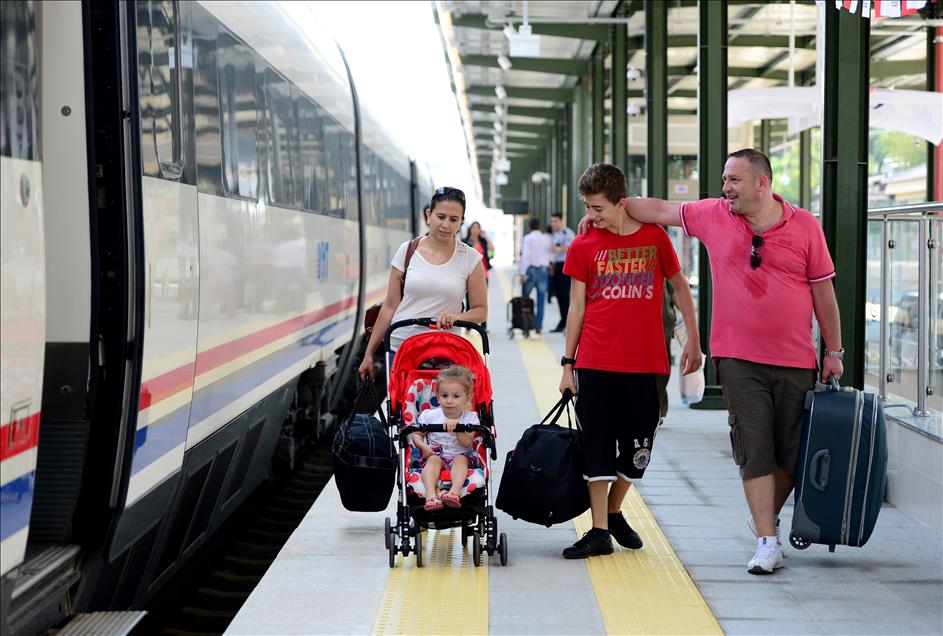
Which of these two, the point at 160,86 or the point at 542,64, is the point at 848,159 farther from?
the point at 542,64

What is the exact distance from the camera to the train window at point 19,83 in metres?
3.40

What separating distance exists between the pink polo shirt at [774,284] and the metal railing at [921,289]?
1442mm

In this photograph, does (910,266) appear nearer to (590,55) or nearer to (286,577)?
(286,577)

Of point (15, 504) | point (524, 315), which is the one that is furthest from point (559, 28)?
point (15, 504)

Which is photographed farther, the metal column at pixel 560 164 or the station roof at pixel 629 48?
the metal column at pixel 560 164

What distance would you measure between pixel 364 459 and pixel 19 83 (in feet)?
9.08

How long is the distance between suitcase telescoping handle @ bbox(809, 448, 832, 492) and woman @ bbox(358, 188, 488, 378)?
159 cm

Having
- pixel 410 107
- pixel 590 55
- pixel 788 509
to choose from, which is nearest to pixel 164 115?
pixel 788 509

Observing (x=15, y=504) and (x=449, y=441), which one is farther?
(x=449, y=441)

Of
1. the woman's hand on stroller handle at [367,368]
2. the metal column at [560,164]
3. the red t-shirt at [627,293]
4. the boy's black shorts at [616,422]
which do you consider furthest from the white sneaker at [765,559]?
the metal column at [560,164]

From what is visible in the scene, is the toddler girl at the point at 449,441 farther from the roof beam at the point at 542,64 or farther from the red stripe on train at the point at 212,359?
the roof beam at the point at 542,64

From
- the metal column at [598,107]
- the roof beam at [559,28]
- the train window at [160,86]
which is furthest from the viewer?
the metal column at [598,107]

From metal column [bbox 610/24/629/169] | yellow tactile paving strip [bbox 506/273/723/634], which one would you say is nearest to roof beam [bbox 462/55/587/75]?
metal column [bbox 610/24/629/169]

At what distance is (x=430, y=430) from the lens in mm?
5430
